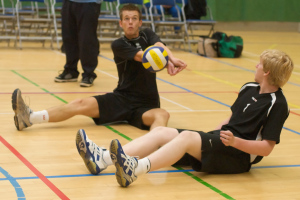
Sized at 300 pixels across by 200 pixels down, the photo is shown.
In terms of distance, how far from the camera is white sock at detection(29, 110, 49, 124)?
4395mm

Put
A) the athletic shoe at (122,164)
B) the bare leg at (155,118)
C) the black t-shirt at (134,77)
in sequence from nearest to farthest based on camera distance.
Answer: the athletic shoe at (122,164) < the bare leg at (155,118) < the black t-shirt at (134,77)

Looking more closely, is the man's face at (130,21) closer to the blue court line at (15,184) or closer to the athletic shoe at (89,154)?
the athletic shoe at (89,154)

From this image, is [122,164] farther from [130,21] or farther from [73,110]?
[130,21]

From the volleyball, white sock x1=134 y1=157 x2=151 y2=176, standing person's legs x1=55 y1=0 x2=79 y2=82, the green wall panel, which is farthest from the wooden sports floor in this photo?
the green wall panel

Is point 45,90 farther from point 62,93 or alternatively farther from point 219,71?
point 219,71

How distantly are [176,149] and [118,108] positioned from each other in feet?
4.87

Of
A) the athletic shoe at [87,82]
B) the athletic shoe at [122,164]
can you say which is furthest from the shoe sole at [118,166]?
the athletic shoe at [87,82]

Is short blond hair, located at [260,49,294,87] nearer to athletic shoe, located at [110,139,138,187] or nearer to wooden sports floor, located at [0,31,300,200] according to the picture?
wooden sports floor, located at [0,31,300,200]

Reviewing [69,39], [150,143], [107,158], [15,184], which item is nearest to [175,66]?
[150,143]

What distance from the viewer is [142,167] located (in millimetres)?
3133

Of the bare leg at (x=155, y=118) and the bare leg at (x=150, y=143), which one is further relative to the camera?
the bare leg at (x=155, y=118)

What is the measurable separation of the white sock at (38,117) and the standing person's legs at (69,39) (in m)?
2.29

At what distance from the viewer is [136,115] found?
4.58 m

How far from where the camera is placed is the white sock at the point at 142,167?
3.13 m
